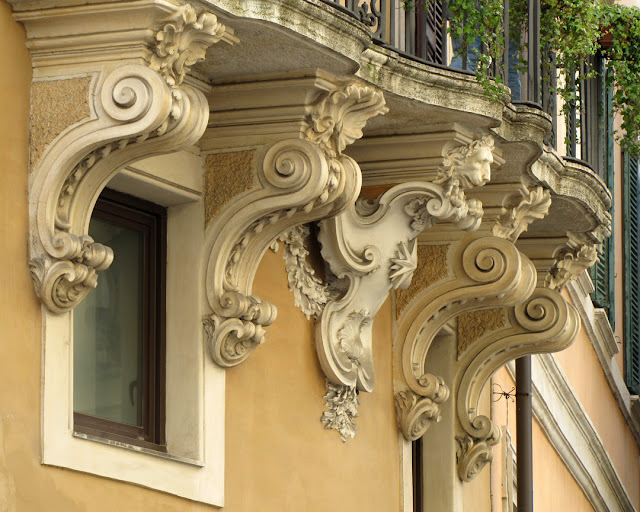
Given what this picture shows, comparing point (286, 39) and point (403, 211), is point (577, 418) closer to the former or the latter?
point (403, 211)

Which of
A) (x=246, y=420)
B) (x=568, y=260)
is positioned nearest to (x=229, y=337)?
(x=246, y=420)

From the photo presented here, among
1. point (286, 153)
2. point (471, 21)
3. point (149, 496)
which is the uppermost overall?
point (471, 21)

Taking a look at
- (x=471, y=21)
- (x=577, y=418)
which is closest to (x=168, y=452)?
(x=471, y=21)

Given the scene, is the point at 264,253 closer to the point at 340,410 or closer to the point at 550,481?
the point at 340,410

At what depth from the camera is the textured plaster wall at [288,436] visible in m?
8.13

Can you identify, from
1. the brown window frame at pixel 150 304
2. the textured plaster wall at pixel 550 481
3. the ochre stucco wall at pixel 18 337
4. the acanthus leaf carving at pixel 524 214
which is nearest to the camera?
the ochre stucco wall at pixel 18 337

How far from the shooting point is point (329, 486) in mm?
8820

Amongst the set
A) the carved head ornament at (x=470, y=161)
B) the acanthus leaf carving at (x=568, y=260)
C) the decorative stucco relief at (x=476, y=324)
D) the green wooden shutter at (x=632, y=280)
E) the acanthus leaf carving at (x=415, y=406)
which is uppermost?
the green wooden shutter at (x=632, y=280)

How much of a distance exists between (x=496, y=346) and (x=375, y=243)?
2.01m

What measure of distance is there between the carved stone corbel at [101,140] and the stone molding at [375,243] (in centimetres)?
193

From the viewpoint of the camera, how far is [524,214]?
31.8ft

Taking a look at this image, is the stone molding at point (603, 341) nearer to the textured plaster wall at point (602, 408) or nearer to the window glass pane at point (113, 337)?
the textured plaster wall at point (602, 408)

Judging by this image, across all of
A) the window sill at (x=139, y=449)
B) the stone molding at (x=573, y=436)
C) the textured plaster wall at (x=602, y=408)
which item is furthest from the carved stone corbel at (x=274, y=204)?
the textured plaster wall at (x=602, y=408)

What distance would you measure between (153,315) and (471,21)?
2119 mm
